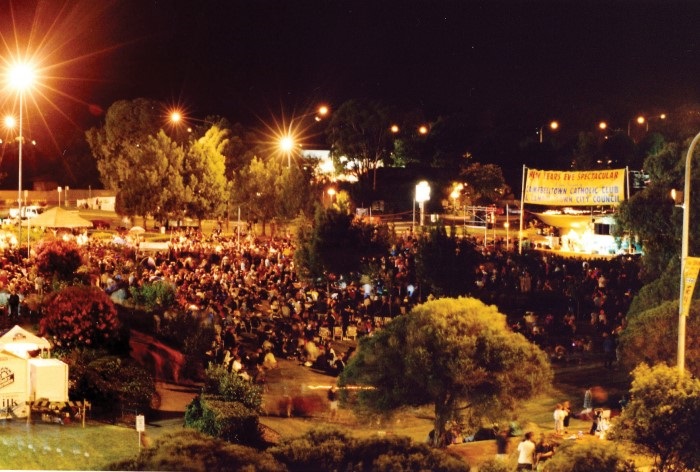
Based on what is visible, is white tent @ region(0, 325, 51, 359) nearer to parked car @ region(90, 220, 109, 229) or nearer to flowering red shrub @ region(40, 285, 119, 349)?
flowering red shrub @ region(40, 285, 119, 349)

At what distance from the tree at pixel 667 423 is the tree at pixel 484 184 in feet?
163

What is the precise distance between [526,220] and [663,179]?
98.4ft

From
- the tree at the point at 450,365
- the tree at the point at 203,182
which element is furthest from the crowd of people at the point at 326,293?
the tree at the point at 203,182

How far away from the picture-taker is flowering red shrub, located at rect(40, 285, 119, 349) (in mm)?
16234

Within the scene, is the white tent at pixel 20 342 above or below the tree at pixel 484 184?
below

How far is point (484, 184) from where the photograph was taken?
62.9 meters

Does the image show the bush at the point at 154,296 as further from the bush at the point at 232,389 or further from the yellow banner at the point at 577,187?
the yellow banner at the point at 577,187

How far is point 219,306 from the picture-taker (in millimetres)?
23453

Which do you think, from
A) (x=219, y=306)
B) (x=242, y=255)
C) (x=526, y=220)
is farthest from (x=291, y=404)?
(x=526, y=220)

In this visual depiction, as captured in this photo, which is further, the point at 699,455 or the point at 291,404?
the point at 291,404

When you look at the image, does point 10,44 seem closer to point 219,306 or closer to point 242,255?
point 242,255

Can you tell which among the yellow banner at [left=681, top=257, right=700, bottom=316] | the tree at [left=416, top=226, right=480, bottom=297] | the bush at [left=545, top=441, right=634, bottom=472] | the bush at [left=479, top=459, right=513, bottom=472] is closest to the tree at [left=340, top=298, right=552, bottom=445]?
the bush at [left=479, top=459, right=513, bottom=472]

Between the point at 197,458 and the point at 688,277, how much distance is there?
8276 millimetres

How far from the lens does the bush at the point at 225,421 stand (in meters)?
13.8
